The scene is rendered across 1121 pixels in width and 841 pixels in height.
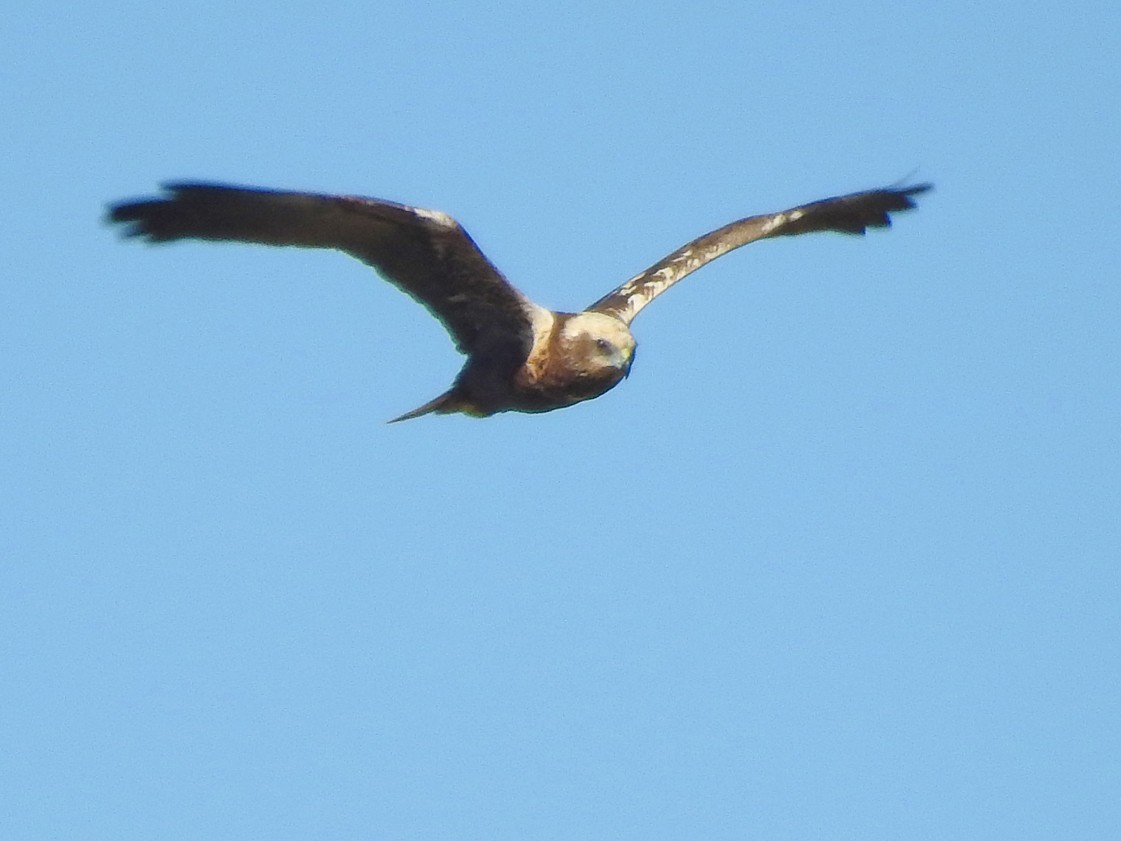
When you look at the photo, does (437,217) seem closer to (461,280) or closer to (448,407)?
(461,280)

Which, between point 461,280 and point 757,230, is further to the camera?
point 757,230

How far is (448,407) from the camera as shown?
10.4 m

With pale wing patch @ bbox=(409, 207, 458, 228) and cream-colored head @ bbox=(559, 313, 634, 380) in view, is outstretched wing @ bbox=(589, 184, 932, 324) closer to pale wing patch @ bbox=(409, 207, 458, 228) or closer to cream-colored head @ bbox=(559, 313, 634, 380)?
cream-colored head @ bbox=(559, 313, 634, 380)

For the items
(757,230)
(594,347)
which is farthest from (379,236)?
(757,230)

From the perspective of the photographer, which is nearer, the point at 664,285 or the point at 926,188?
the point at 664,285

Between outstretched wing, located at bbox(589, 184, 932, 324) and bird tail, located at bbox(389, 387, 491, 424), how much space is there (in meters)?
0.87

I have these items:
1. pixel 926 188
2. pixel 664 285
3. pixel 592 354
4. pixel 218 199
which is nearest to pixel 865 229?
pixel 926 188

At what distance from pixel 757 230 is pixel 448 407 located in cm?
239

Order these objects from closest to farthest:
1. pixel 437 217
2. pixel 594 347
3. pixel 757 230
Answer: pixel 437 217
pixel 594 347
pixel 757 230

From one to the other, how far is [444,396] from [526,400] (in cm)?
49

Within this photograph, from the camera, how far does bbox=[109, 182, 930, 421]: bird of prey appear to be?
29.3 ft

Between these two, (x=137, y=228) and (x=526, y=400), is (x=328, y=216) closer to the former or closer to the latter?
(x=137, y=228)

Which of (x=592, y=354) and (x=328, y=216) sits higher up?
(x=328, y=216)

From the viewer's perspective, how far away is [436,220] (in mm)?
9211
